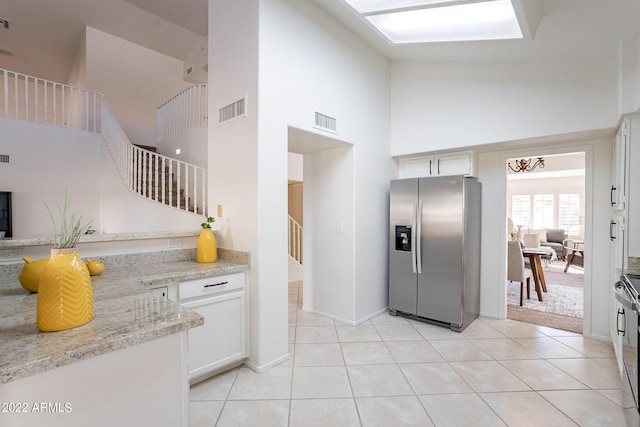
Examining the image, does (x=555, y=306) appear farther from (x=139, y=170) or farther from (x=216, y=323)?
(x=139, y=170)

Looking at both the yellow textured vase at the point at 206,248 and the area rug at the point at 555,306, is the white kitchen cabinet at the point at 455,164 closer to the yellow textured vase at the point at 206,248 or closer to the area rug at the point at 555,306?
the area rug at the point at 555,306

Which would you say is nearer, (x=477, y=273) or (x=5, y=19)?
(x=477, y=273)

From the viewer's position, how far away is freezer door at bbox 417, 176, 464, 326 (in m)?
3.41

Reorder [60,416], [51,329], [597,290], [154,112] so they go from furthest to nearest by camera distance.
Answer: [154,112] → [597,290] → [51,329] → [60,416]

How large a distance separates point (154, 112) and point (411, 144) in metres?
7.75

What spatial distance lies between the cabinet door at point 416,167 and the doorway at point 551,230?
Result: 1.22m

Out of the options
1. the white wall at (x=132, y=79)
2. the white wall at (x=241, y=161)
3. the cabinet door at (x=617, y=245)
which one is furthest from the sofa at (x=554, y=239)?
the white wall at (x=132, y=79)

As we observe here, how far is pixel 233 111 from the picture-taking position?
9.18 ft

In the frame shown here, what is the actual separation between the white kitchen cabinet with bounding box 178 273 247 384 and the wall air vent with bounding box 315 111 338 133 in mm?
1661

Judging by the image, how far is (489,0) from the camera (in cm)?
222

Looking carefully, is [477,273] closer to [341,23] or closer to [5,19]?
[341,23]

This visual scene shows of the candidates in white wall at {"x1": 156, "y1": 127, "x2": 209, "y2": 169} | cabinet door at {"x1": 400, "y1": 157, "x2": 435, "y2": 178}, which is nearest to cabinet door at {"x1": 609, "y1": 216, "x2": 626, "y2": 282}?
cabinet door at {"x1": 400, "y1": 157, "x2": 435, "y2": 178}

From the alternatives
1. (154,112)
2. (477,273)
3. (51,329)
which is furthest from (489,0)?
(154,112)

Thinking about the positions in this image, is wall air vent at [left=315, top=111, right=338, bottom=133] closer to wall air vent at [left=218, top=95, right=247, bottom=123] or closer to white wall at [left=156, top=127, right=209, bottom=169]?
wall air vent at [left=218, top=95, right=247, bottom=123]
